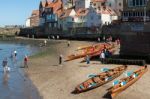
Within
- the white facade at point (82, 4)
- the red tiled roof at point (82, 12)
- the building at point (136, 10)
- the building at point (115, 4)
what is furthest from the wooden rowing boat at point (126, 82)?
the white facade at point (82, 4)

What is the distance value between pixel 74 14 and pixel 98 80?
9479cm

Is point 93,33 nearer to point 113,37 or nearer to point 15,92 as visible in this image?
point 113,37

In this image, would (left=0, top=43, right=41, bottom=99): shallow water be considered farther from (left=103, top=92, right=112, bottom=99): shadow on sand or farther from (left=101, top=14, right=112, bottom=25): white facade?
(left=101, top=14, right=112, bottom=25): white facade

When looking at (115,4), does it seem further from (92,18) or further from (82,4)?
(82,4)

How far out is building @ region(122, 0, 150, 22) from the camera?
160ft

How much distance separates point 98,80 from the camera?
36.1 meters

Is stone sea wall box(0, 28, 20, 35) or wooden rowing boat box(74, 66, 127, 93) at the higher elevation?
stone sea wall box(0, 28, 20, 35)

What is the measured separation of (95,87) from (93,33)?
226 feet

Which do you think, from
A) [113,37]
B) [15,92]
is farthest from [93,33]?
[15,92]

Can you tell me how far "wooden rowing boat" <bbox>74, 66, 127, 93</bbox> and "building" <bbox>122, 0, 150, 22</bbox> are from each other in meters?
10.1

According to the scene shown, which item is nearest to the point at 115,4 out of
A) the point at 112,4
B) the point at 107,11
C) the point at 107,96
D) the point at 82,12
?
the point at 112,4

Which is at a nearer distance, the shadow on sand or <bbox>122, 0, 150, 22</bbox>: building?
the shadow on sand

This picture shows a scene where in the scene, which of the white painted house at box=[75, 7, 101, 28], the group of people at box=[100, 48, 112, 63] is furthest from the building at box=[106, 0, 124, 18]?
the group of people at box=[100, 48, 112, 63]

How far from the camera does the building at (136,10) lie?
4875 cm
